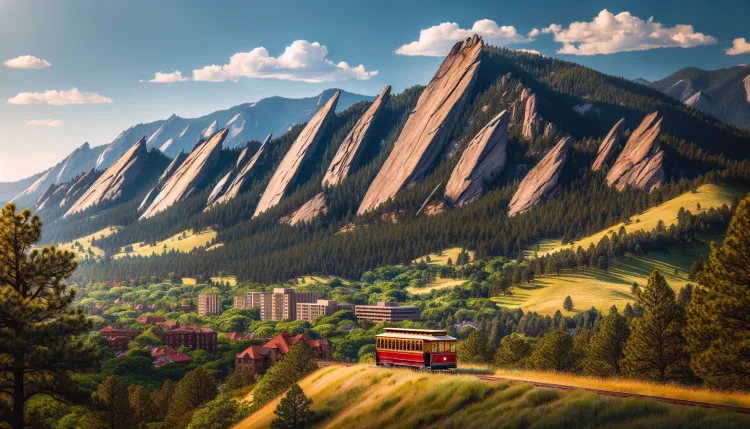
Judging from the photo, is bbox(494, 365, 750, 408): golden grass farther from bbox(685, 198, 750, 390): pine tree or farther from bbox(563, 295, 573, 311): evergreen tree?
bbox(563, 295, 573, 311): evergreen tree

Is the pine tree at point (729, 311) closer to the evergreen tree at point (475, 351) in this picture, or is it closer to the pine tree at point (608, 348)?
the pine tree at point (608, 348)

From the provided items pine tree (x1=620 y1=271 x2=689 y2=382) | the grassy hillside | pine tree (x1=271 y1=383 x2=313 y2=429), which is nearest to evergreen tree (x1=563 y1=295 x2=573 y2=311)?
pine tree (x1=620 y1=271 x2=689 y2=382)

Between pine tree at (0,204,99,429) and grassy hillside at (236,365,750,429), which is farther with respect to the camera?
grassy hillside at (236,365,750,429)

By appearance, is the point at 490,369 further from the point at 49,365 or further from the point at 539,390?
the point at 49,365

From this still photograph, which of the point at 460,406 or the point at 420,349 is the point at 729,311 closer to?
the point at 460,406

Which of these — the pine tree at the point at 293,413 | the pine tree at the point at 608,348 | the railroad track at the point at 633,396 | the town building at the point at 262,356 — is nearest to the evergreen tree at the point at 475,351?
the pine tree at the point at 608,348

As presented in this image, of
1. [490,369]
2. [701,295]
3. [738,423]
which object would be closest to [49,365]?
[738,423]
